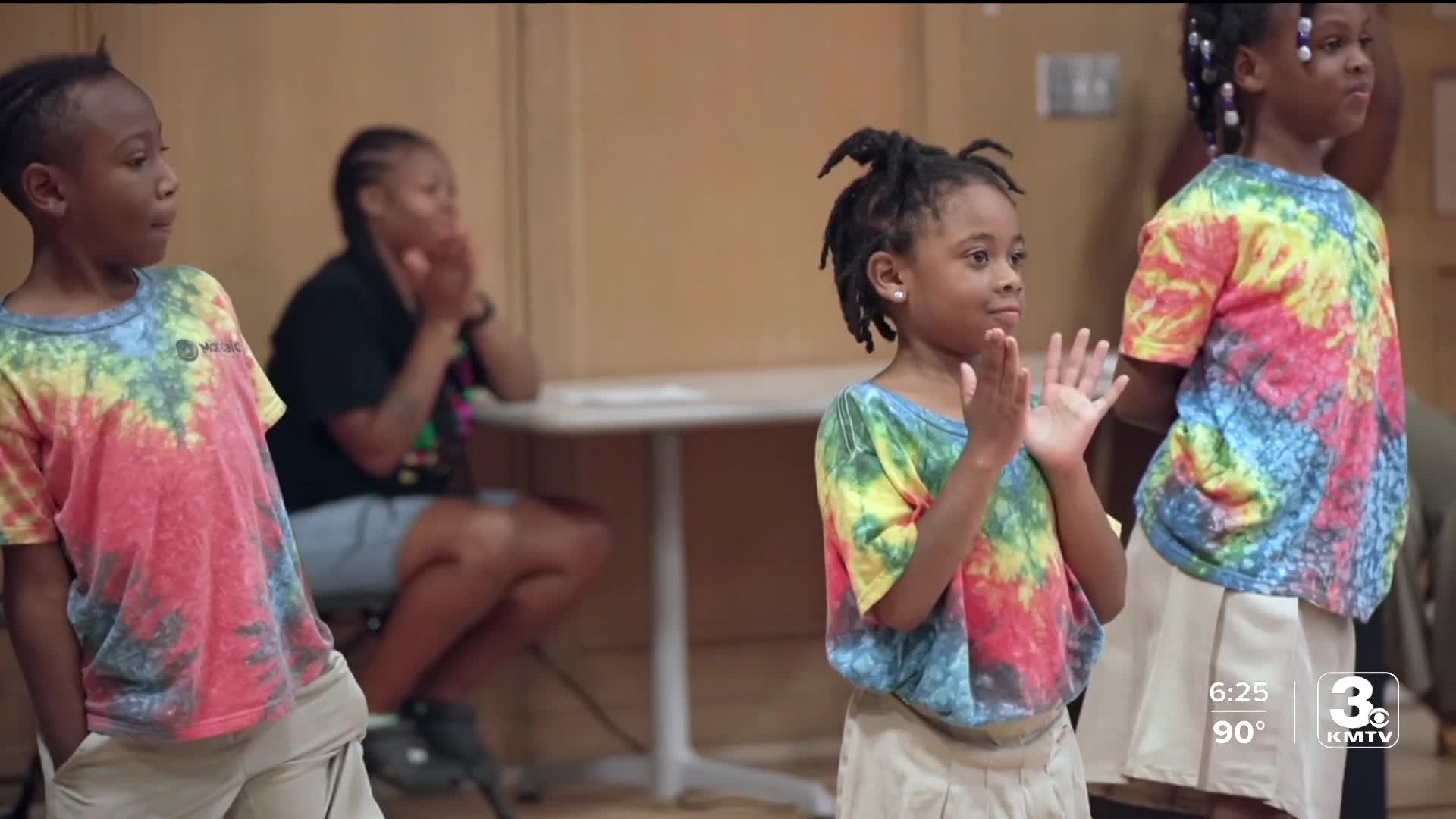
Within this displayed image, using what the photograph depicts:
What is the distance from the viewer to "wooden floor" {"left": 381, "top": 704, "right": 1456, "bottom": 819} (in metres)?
2.92

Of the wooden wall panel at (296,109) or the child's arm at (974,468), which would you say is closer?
the child's arm at (974,468)

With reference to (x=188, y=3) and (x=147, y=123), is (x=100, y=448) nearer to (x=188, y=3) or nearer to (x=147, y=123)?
(x=147, y=123)

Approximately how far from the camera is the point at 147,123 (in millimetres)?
1770

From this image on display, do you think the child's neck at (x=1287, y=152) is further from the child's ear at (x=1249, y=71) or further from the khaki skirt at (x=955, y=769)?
the khaki skirt at (x=955, y=769)

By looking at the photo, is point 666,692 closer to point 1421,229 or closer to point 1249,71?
point 1249,71

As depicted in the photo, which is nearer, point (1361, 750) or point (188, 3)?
point (1361, 750)

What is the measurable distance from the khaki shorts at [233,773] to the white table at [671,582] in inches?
56.3

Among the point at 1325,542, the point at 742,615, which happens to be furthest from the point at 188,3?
the point at 1325,542

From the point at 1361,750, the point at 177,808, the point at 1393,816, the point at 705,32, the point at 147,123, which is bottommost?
the point at 1393,816

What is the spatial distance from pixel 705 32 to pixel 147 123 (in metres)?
2.21

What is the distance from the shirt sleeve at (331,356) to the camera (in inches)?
128

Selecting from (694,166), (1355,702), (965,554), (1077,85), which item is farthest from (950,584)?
(1077,85)

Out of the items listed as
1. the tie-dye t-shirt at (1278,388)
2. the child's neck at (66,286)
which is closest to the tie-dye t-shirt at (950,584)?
the tie-dye t-shirt at (1278,388)

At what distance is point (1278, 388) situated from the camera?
215 cm
